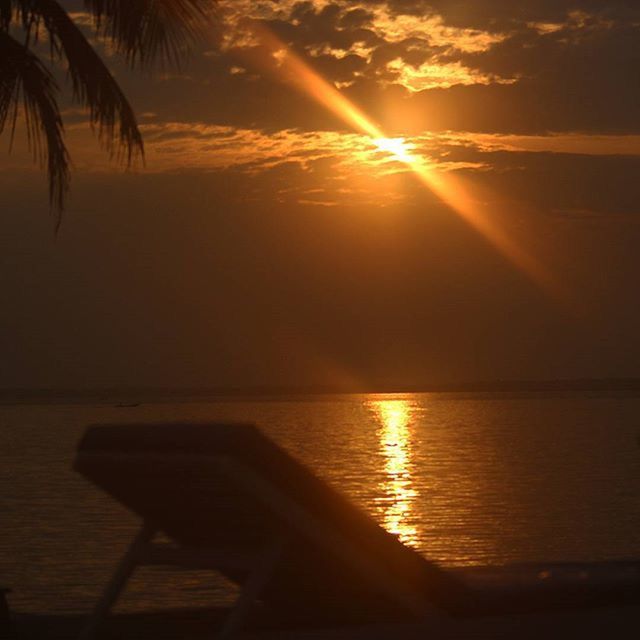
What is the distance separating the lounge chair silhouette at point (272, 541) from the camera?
18.8 feet

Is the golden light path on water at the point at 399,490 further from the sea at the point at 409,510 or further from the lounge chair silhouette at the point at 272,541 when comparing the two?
the lounge chair silhouette at the point at 272,541

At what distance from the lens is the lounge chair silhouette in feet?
18.8

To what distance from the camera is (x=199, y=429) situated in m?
5.80

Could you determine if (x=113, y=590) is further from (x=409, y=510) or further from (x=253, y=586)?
(x=409, y=510)

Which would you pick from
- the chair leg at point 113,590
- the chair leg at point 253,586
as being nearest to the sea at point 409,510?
the chair leg at point 113,590

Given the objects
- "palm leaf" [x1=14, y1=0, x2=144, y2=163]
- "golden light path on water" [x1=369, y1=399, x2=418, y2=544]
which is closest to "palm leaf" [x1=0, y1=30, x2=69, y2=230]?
"palm leaf" [x1=14, y1=0, x2=144, y2=163]

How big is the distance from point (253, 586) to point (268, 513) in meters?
0.32

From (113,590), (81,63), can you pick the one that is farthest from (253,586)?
Result: (81,63)

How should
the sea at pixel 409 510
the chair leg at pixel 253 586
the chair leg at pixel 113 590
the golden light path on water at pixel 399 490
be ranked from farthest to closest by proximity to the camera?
the golden light path on water at pixel 399 490 → the sea at pixel 409 510 → the chair leg at pixel 113 590 → the chair leg at pixel 253 586

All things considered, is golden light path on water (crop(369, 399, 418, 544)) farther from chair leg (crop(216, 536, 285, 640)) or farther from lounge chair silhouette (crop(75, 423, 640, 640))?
chair leg (crop(216, 536, 285, 640))

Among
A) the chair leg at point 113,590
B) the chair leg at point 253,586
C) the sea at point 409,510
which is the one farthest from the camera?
the sea at point 409,510

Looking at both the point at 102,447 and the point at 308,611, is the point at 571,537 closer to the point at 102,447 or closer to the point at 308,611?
the point at 308,611

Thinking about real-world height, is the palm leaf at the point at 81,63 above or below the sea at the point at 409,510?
above

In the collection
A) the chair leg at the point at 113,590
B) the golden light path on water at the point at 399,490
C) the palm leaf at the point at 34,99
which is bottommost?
the golden light path on water at the point at 399,490
